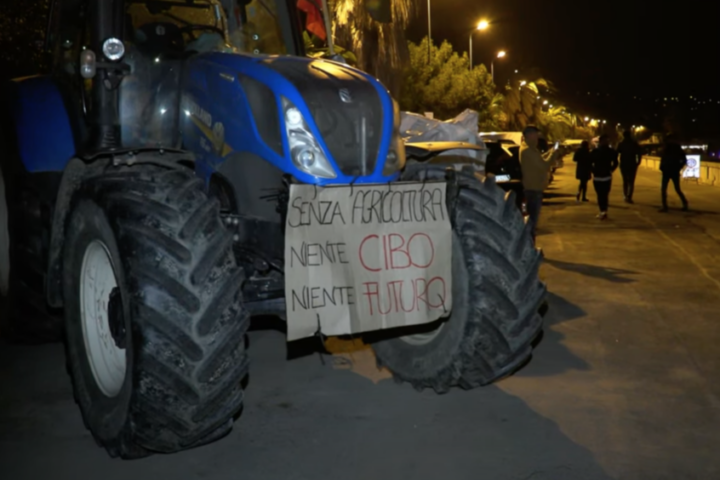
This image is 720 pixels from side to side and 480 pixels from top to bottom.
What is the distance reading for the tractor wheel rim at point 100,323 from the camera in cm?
567

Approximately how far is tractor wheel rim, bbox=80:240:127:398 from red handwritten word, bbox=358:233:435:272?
1.50 m

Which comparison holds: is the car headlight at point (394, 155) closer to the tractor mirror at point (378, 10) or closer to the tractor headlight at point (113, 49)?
the tractor mirror at point (378, 10)

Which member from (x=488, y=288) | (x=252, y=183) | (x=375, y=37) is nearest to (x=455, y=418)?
(x=488, y=288)

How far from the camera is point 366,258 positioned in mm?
5547

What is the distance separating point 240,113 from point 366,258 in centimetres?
115

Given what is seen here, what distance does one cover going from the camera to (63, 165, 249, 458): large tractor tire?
4801 mm

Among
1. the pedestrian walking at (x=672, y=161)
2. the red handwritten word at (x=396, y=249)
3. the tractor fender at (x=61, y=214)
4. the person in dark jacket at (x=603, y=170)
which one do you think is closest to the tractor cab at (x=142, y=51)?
the tractor fender at (x=61, y=214)

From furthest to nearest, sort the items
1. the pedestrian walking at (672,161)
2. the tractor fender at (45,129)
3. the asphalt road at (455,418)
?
1. the pedestrian walking at (672,161)
2. the tractor fender at (45,129)
3. the asphalt road at (455,418)

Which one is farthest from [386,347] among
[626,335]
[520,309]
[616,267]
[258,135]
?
[616,267]

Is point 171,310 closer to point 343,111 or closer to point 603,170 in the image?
point 343,111

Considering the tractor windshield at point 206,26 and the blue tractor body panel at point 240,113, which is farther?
the tractor windshield at point 206,26

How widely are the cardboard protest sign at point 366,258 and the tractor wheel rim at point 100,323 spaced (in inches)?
45.3

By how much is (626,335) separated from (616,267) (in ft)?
14.4

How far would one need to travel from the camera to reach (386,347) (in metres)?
6.81
